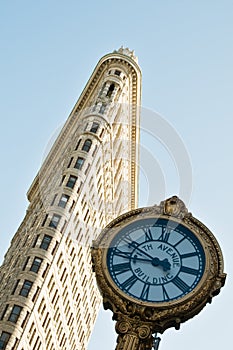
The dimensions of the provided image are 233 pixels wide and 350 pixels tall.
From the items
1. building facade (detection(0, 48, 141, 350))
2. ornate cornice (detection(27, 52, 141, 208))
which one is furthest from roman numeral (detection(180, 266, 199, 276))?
ornate cornice (detection(27, 52, 141, 208))

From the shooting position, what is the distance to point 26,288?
61438 millimetres

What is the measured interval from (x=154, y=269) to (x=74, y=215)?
6034cm

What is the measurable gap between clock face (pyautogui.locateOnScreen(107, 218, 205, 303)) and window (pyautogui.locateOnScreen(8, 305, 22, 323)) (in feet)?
166

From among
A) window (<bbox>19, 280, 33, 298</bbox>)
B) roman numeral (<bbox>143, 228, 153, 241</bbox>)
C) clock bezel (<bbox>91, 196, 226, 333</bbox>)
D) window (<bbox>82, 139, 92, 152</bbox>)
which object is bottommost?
clock bezel (<bbox>91, 196, 226, 333</bbox>)

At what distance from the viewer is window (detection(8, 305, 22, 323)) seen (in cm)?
5879

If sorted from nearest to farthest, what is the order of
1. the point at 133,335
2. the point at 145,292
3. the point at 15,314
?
the point at 133,335 → the point at 145,292 → the point at 15,314

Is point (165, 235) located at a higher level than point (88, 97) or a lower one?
lower

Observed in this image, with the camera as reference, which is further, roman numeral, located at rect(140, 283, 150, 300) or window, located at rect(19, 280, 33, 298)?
window, located at rect(19, 280, 33, 298)

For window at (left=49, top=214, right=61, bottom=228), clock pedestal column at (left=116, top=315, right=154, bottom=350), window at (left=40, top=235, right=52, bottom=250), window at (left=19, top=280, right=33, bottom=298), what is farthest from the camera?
window at (left=49, top=214, right=61, bottom=228)

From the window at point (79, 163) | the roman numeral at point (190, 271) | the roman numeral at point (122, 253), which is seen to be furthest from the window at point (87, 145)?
the roman numeral at point (190, 271)

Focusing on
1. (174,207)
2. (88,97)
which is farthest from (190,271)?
(88,97)

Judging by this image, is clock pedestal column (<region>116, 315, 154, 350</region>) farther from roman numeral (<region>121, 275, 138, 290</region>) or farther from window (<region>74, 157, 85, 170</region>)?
window (<region>74, 157, 85, 170</region>)

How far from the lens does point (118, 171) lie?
8875 cm

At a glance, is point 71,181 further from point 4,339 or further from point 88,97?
point 88,97
